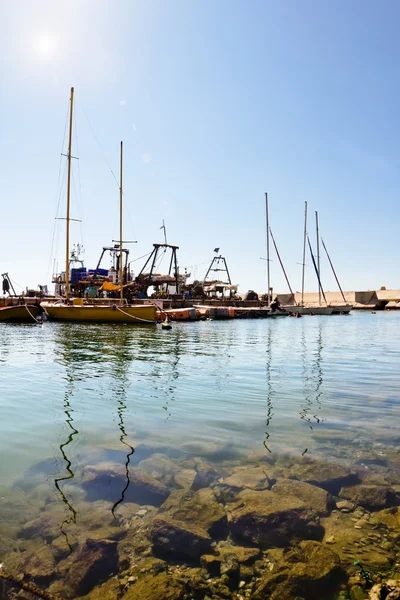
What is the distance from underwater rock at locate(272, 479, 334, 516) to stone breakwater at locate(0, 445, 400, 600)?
0.01 m

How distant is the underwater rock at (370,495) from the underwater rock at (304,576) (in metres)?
1.11

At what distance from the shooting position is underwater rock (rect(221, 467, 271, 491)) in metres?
4.81

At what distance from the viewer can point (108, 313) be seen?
1387 inches

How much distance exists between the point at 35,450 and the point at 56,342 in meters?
17.0

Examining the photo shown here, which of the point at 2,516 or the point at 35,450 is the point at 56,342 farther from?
the point at 2,516

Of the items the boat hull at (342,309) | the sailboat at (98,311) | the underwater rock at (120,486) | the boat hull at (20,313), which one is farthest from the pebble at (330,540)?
the boat hull at (342,309)

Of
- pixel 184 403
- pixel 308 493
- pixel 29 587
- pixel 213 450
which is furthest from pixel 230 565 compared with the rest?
pixel 184 403

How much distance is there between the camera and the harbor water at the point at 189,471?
11.1ft

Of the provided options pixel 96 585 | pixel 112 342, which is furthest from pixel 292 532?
pixel 112 342

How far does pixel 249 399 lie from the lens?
9.33 meters

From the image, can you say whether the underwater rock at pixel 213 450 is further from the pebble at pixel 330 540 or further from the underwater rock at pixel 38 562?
the underwater rock at pixel 38 562

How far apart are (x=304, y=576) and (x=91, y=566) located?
5.96 feet

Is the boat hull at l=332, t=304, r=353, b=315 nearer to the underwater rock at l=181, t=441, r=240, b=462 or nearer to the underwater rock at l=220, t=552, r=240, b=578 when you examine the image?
the underwater rock at l=181, t=441, r=240, b=462

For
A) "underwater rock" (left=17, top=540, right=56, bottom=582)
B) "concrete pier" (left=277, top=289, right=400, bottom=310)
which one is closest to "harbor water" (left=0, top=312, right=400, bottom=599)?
"underwater rock" (left=17, top=540, right=56, bottom=582)
